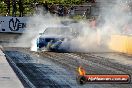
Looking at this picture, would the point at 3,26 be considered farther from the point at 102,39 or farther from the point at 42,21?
the point at 102,39

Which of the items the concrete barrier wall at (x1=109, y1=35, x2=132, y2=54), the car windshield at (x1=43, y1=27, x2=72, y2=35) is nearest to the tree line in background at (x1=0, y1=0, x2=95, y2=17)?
the concrete barrier wall at (x1=109, y1=35, x2=132, y2=54)

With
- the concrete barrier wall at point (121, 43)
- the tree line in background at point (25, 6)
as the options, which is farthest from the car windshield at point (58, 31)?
the tree line in background at point (25, 6)

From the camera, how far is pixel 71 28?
70.6 feet

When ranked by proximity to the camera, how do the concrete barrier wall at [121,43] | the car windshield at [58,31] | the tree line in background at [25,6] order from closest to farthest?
the car windshield at [58,31], the concrete barrier wall at [121,43], the tree line in background at [25,6]

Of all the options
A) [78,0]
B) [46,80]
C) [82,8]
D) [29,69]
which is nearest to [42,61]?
[29,69]

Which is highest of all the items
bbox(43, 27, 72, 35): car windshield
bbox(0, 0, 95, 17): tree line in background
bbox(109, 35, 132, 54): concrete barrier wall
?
bbox(43, 27, 72, 35): car windshield

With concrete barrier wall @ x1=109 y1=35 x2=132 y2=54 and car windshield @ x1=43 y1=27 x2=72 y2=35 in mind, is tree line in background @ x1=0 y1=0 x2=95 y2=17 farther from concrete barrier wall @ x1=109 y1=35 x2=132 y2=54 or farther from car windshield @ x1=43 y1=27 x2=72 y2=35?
car windshield @ x1=43 y1=27 x2=72 y2=35

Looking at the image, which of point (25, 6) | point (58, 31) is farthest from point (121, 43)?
point (25, 6)

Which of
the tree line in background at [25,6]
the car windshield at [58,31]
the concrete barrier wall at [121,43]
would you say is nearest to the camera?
the car windshield at [58,31]

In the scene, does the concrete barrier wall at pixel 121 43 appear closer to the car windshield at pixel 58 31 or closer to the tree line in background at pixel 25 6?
the car windshield at pixel 58 31

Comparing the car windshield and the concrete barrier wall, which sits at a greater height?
the car windshield

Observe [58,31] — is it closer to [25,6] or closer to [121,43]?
[121,43]

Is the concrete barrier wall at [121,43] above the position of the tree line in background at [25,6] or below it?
above

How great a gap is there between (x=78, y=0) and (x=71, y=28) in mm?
32829
